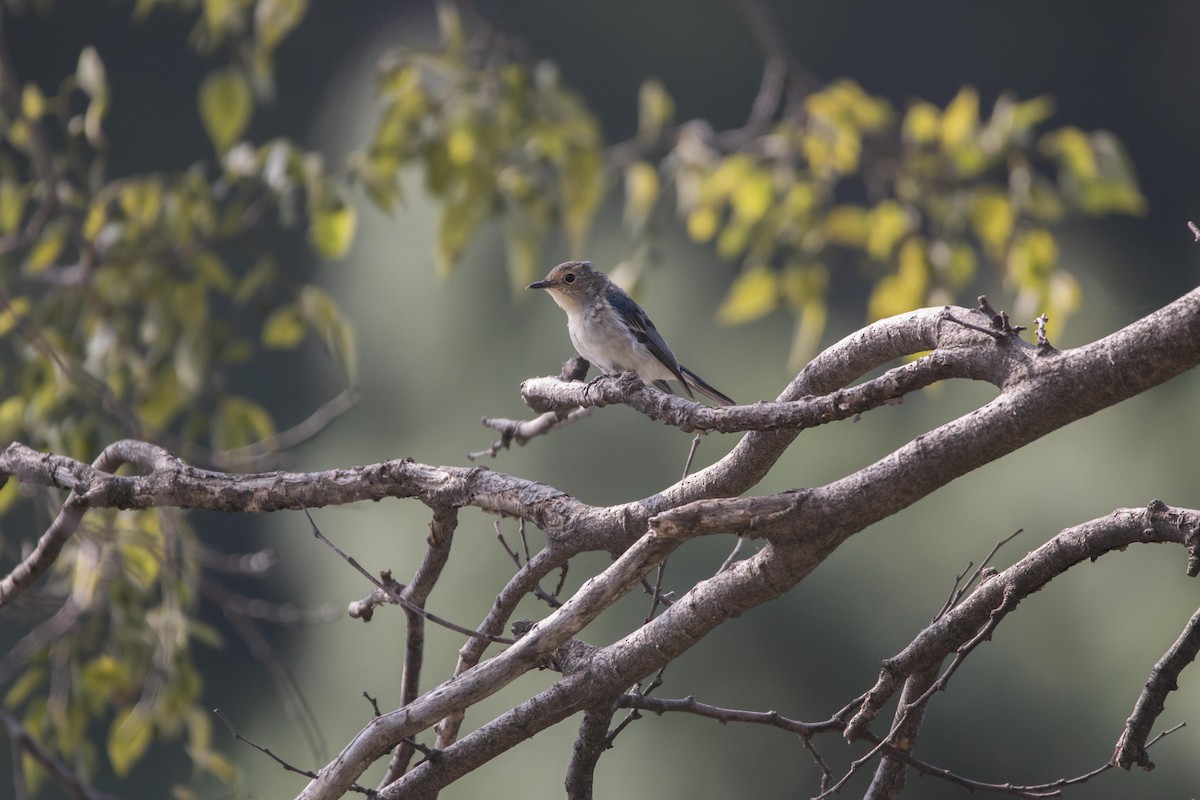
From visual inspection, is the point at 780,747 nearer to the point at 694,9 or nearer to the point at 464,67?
the point at 464,67

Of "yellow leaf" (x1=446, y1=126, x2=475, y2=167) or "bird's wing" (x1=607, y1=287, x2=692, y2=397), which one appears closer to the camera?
"yellow leaf" (x1=446, y1=126, x2=475, y2=167)

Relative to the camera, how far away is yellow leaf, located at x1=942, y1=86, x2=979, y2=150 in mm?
3605

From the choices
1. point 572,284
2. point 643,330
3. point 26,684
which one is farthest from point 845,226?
point 26,684

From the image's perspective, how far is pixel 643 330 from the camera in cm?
441

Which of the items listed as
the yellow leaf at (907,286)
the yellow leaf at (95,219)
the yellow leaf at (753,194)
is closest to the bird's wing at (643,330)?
the yellow leaf at (753,194)

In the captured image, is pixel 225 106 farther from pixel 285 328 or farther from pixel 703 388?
pixel 703 388

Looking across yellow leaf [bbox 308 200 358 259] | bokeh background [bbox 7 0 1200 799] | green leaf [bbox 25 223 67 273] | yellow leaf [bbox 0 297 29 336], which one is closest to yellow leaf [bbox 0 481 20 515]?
yellow leaf [bbox 0 297 29 336]

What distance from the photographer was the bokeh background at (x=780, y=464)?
769 centimetres

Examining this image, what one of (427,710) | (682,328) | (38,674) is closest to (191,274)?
(38,674)

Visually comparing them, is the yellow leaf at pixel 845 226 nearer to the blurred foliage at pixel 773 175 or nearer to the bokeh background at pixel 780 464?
the blurred foliage at pixel 773 175

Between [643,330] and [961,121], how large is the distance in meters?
1.36

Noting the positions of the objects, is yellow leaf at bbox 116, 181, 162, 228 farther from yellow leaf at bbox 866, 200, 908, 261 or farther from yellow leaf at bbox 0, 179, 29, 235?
yellow leaf at bbox 866, 200, 908, 261

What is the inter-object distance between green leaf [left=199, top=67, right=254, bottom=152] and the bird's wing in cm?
166

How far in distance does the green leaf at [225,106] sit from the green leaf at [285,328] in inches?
19.0
